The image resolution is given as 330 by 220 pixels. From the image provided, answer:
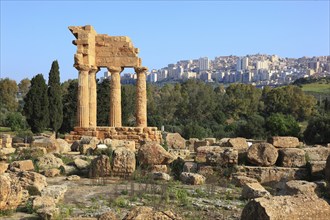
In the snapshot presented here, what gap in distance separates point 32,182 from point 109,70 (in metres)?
15.3

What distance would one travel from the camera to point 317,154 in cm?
1532

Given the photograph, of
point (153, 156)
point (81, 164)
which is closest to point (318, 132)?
point (153, 156)

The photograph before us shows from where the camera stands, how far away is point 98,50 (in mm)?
26516

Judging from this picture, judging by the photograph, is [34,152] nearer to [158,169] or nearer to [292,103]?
[158,169]

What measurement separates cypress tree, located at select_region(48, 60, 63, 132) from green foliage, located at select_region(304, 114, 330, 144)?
2430cm

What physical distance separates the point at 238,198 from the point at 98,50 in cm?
1729

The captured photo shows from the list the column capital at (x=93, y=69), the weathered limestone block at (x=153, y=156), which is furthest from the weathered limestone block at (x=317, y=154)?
the column capital at (x=93, y=69)

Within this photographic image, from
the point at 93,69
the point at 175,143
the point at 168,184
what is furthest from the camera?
the point at 93,69

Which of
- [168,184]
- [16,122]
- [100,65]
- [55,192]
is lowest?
[168,184]

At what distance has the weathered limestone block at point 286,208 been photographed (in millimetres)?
6574

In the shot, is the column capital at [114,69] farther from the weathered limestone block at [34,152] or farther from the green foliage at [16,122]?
the green foliage at [16,122]

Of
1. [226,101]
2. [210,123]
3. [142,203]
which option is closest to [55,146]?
[142,203]

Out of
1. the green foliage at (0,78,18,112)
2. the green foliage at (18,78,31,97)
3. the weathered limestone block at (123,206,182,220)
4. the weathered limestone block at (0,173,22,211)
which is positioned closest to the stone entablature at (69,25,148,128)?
the weathered limestone block at (0,173,22,211)

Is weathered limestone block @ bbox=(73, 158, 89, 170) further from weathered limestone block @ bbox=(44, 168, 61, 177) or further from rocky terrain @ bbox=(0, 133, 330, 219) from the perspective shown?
weathered limestone block @ bbox=(44, 168, 61, 177)
